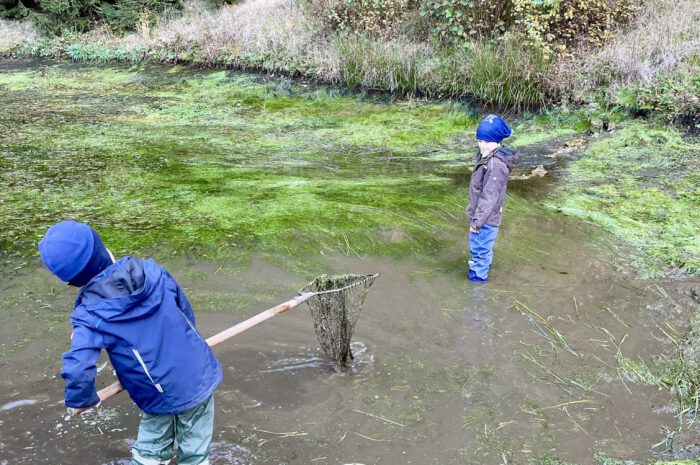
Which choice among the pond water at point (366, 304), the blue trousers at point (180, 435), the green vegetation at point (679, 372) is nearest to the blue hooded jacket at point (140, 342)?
the blue trousers at point (180, 435)

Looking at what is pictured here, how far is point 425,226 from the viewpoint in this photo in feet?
19.2

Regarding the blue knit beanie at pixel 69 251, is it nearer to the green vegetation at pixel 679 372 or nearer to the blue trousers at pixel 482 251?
the green vegetation at pixel 679 372

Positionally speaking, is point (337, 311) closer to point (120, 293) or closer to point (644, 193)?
point (120, 293)

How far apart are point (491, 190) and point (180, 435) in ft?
9.44

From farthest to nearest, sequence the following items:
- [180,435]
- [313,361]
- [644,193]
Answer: [644,193] < [313,361] < [180,435]

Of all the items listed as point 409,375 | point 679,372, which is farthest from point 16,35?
point 679,372

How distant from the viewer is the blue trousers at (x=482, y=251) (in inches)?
187

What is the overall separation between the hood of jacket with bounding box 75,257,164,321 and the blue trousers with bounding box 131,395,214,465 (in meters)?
0.57

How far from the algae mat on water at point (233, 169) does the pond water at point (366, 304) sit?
0.12 ft

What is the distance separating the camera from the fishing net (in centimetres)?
358

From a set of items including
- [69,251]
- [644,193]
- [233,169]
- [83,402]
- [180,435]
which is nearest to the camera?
[69,251]

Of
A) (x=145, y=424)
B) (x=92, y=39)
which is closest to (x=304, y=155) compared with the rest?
(x=145, y=424)

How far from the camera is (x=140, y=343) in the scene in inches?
96.0

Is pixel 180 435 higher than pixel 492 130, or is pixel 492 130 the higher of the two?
pixel 492 130
